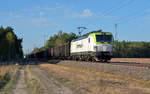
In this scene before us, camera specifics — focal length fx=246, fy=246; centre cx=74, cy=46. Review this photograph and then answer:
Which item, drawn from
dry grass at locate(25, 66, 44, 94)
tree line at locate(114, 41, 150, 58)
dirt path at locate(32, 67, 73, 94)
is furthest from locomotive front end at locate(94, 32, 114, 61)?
tree line at locate(114, 41, 150, 58)

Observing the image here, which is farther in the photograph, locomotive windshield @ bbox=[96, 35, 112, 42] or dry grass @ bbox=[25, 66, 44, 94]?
locomotive windshield @ bbox=[96, 35, 112, 42]

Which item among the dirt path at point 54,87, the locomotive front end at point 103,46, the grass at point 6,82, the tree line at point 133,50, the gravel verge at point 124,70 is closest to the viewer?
the dirt path at point 54,87

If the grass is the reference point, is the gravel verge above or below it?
above

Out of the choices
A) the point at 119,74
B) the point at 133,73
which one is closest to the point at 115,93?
the point at 133,73

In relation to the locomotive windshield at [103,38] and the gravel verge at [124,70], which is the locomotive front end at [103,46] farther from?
the gravel verge at [124,70]

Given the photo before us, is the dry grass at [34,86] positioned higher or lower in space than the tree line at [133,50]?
lower

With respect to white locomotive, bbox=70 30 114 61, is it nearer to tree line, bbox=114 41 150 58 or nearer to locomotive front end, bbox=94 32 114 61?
locomotive front end, bbox=94 32 114 61

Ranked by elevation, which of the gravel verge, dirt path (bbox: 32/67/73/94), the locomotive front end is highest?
the locomotive front end

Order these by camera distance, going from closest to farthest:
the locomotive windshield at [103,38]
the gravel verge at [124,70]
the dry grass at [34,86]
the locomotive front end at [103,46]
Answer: the dry grass at [34,86] → the gravel verge at [124,70] → the locomotive front end at [103,46] → the locomotive windshield at [103,38]

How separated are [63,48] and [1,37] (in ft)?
96.6

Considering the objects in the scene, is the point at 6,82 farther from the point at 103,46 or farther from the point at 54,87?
the point at 103,46

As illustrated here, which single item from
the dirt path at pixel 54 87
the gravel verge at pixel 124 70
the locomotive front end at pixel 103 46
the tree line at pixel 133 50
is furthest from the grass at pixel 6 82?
the tree line at pixel 133 50

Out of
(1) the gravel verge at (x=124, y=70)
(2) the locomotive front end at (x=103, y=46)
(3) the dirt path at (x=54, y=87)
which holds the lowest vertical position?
(3) the dirt path at (x=54, y=87)

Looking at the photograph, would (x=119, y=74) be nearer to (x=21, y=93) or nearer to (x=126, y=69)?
(x=126, y=69)
